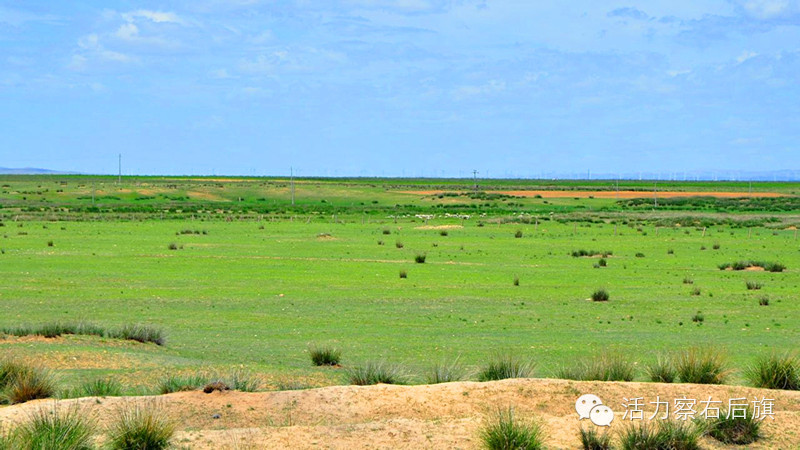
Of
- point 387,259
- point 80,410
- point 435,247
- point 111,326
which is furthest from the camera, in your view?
point 435,247

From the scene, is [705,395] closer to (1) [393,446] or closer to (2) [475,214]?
(1) [393,446]

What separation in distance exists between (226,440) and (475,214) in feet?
301

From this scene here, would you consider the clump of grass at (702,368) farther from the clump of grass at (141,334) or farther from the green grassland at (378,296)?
the clump of grass at (141,334)

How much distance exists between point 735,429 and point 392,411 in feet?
15.4

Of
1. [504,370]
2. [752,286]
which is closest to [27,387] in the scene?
[504,370]

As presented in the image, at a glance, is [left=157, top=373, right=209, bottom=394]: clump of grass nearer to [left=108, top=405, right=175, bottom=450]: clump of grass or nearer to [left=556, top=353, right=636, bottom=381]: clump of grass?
[left=108, top=405, right=175, bottom=450]: clump of grass

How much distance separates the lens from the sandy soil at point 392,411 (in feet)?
37.8

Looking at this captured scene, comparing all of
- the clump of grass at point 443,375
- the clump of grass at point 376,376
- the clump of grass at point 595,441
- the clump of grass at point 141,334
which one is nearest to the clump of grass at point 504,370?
the clump of grass at point 443,375

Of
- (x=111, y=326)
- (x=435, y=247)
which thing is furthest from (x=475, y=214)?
(x=111, y=326)

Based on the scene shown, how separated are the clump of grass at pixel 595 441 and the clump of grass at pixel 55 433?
6.10 metres

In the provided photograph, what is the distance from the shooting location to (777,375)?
47.9 feet

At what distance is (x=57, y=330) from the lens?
19.9 metres

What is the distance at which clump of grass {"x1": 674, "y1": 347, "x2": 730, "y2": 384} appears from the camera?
1477 centimetres

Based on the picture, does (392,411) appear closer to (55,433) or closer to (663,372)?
(55,433)
